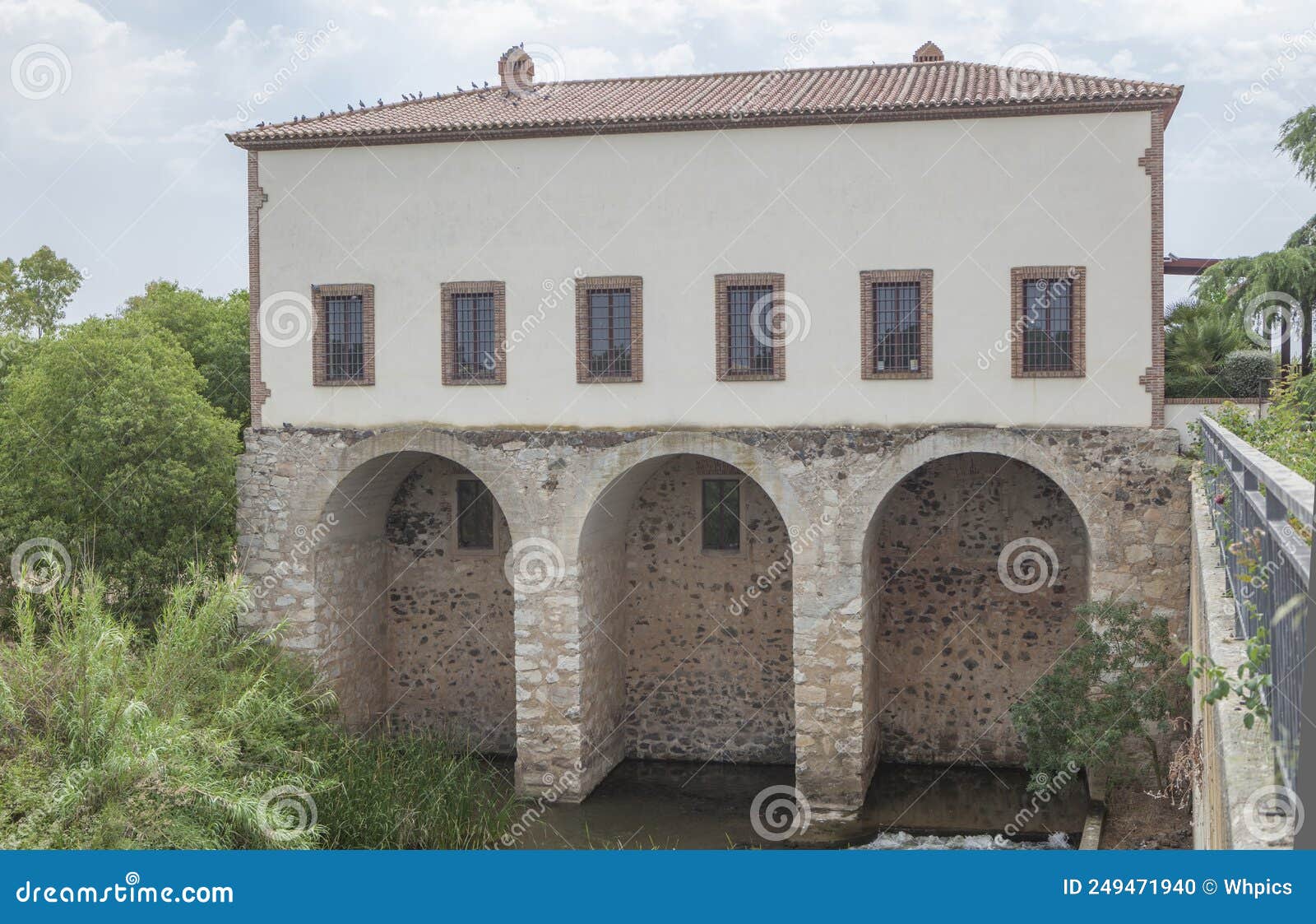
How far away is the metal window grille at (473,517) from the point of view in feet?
58.2

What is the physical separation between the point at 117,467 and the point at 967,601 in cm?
1202

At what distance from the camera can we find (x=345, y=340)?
16.2m

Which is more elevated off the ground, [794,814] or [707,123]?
[707,123]

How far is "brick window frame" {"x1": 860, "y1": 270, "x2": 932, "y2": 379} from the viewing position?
14.6m

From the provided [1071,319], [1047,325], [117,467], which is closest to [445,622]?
[117,467]

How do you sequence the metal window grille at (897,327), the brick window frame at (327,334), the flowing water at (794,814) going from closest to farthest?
the flowing water at (794,814) → the metal window grille at (897,327) → the brick window frame at (327,334)

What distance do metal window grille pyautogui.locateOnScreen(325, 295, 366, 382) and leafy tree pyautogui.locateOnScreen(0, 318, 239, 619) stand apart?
1.93 m

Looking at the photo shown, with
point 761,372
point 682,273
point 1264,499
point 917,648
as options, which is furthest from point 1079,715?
point 1264,499

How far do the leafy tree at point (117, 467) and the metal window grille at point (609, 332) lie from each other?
5573 millimetres

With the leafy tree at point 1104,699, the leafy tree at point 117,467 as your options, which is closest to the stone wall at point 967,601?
the leafy tree at point 1104,699

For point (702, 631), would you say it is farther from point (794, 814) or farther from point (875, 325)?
point (875, 325)

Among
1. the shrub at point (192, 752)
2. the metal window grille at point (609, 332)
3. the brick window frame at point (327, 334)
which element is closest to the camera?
the shrub at point (192, 752)

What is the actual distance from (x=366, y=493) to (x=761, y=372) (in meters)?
6.19

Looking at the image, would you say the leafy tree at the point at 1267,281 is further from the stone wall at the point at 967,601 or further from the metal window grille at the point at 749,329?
the metal window grille at the point at 749,329
